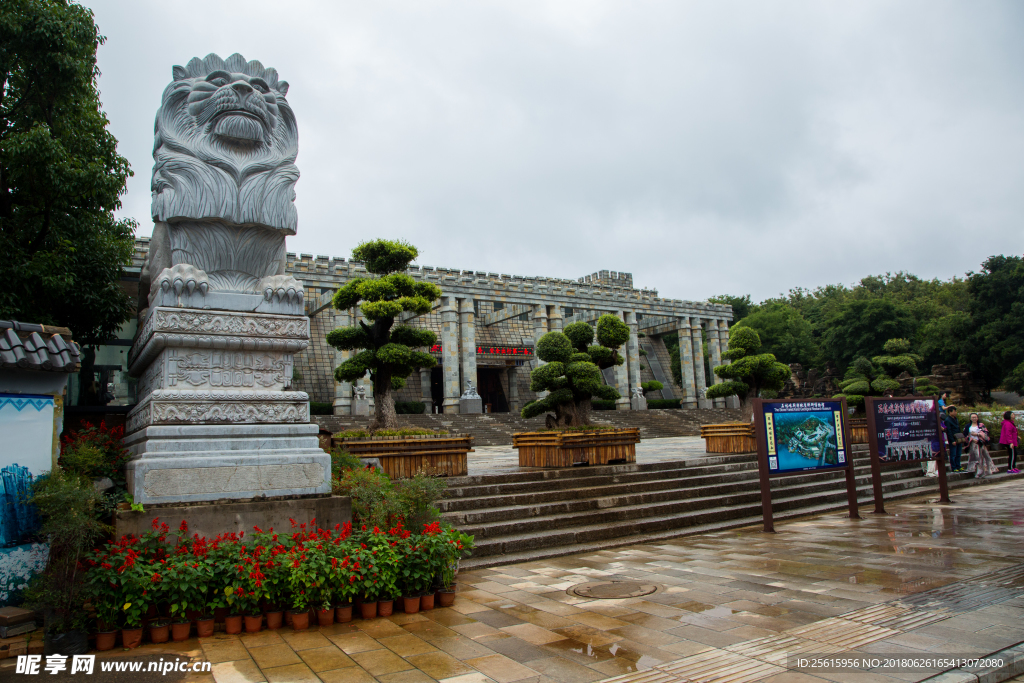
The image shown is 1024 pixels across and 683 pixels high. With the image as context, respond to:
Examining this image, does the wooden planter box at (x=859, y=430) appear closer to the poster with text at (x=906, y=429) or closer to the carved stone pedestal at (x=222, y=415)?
the poster with text at (x=906, y=429)

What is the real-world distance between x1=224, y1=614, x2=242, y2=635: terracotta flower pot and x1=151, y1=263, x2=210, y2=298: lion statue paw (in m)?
2.91

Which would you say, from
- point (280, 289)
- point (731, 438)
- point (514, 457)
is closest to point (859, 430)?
point (731, 438)

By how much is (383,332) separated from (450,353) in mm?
22567

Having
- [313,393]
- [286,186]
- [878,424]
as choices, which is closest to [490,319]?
[313,393]

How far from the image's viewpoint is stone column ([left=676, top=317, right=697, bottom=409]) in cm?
4603

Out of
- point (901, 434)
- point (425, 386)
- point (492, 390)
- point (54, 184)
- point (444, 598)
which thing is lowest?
point (444, 598)

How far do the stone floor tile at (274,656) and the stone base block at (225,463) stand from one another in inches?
62.5

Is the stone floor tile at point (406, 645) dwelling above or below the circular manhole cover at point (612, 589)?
above

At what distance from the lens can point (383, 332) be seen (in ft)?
44.3

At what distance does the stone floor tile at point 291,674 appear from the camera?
3807 millimetres

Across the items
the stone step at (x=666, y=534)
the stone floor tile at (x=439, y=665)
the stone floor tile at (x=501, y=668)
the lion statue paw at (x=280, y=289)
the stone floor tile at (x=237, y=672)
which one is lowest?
the stone step at (x=666, y=534)

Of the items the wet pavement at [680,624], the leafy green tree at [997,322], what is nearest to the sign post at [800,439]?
the wet pavement at [680,624]

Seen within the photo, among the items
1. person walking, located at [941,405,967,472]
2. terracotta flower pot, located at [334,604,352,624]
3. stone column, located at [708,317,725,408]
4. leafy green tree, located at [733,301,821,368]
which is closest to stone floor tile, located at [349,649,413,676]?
terracotta flower pot, located at [334,604,352,624]

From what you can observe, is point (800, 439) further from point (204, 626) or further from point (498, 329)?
point (498, 329)
